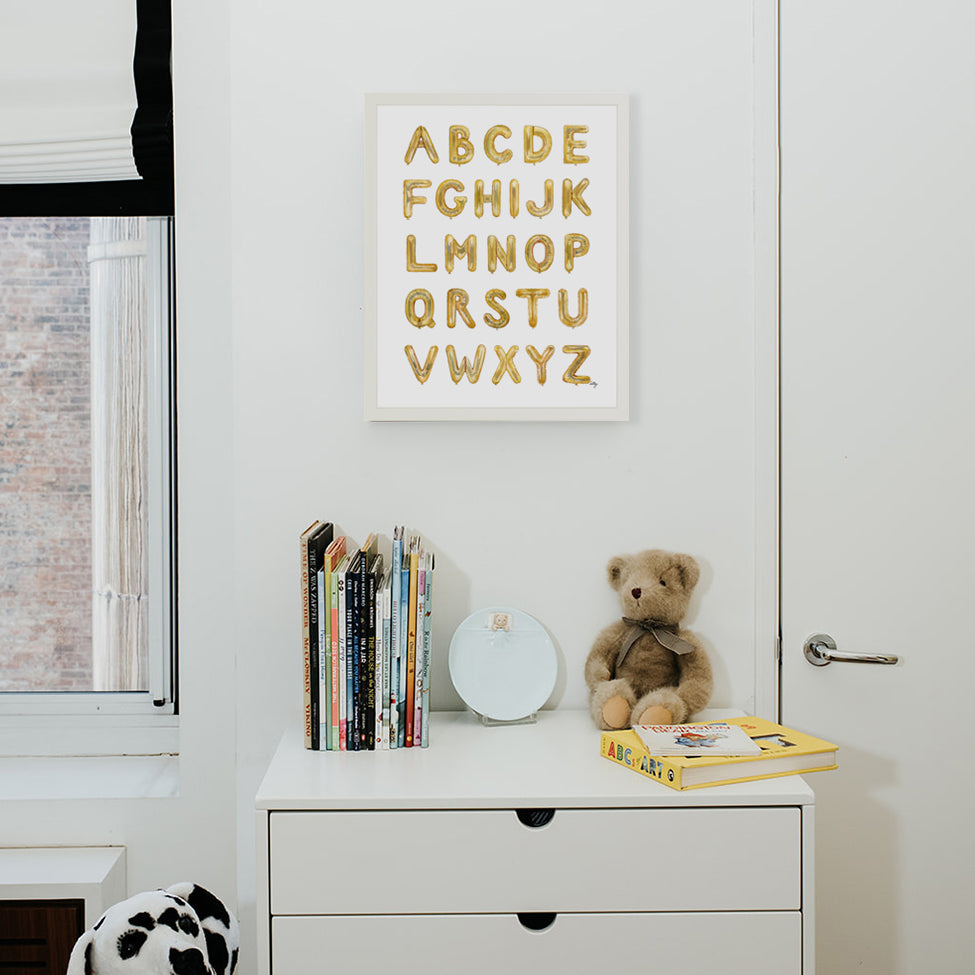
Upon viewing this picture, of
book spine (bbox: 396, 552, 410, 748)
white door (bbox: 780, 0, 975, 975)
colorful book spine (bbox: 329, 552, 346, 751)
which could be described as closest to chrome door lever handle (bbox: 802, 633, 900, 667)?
white door (bbox: 780, 0, 975, 975)

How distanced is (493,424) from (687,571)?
0.41 metres

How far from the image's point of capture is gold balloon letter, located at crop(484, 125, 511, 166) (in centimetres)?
143

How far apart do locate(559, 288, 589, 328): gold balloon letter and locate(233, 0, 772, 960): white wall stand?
3.8 inches

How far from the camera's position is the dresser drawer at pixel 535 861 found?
3.70 feet

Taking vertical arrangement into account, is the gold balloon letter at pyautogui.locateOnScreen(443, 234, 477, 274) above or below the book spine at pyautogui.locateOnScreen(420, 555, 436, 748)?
above

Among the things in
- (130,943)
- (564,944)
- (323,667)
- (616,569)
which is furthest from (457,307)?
(130,943)

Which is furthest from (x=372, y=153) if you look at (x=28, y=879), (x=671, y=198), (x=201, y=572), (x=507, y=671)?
(x=28, y=879)

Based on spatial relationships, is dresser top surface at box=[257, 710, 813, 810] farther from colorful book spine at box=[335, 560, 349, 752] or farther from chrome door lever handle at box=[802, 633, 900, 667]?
chrome door lever handle at box=[802, 633, 900, 667]

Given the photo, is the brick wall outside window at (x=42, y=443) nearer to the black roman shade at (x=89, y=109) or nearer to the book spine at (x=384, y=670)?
the black roman shade at (x=89, y=109)

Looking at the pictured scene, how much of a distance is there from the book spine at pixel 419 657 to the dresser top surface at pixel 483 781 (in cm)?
3

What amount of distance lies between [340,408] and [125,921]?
32.6 inches

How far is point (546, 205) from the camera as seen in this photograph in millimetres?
1437

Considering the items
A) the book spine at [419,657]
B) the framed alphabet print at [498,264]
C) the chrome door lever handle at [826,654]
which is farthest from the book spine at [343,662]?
the chrome door lever handle at [826,654]

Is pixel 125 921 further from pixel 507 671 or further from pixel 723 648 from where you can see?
pixel 723 648
